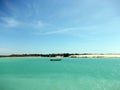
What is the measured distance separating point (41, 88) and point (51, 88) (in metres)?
0.64

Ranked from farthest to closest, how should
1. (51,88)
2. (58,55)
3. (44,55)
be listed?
(44,55) → (58,55) → (51,88)

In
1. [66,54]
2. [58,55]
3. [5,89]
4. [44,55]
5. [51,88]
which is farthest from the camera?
[44,55]

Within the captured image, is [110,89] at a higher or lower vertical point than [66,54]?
lower

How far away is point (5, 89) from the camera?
1312 centimetres

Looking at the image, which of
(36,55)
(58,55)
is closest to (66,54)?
(58,55)

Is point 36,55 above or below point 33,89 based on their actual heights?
above

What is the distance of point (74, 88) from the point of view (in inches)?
570

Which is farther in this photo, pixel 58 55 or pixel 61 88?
pixel 58 55

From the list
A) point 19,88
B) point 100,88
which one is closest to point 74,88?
point 100,88

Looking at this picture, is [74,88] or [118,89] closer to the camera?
[118,89]

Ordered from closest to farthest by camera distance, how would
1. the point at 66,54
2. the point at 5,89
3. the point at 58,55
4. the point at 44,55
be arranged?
the point at 5,89 → the point at 58,55 → the point at 66,54 → the point at 44,55

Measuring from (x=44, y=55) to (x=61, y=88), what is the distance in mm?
115136

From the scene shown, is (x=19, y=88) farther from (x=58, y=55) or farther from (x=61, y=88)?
(x=58, y=55)

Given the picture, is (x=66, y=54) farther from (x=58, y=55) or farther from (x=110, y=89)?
(x=110, y=89)
